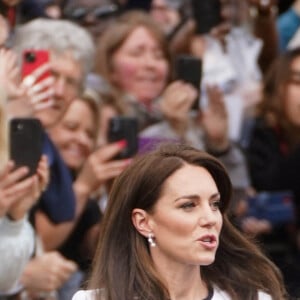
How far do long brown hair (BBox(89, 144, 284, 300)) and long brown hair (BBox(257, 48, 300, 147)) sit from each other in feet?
9.70

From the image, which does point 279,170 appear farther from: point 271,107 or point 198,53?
point 198,53

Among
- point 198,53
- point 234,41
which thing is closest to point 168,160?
point 198,53

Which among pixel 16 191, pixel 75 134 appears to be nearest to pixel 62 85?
pixel 75 134

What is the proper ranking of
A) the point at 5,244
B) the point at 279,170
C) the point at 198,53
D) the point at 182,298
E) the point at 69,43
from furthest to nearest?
the point at 198,53
the point at 279,170
the point at 69,43
the point at 5,244
the point at 182,298

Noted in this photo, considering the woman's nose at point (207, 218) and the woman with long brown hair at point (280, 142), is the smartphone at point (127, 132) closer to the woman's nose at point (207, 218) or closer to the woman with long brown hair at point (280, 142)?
the woman with long brown hair at point (280, 142)

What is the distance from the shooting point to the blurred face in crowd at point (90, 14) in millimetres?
8297

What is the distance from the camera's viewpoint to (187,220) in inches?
188

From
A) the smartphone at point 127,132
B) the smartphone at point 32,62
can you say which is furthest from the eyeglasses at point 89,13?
the smartphone at point 32,62

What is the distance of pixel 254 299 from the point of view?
16.2 ft

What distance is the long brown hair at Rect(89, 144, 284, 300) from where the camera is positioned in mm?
4781

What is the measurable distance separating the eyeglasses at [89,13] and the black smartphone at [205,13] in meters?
0.53

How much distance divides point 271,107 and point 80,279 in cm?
204

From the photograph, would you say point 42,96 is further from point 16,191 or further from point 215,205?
point 215,205

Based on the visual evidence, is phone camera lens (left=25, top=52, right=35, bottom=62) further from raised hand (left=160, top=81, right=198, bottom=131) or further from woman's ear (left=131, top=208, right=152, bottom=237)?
woman's ear (left=131, top=208, right=152, bottom=237)
